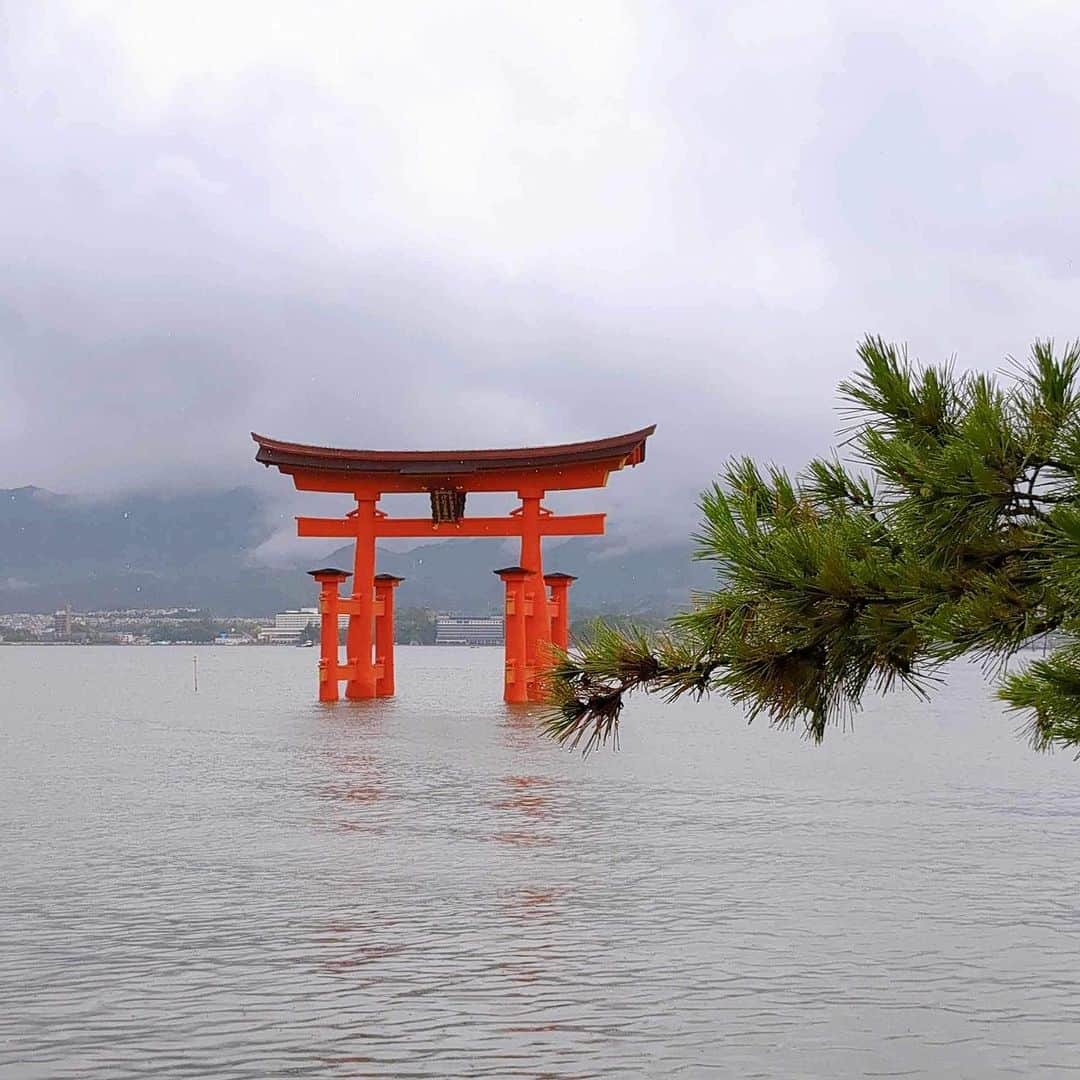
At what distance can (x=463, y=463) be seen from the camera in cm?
2731

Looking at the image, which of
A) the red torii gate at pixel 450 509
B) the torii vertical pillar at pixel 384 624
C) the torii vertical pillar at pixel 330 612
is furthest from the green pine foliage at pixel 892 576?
the torii vertical pillar at pixel 384 624

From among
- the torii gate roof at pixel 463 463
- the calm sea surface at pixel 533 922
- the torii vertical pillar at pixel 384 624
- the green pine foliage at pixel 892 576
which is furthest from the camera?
the torii vertical pillar at pixel 384 624

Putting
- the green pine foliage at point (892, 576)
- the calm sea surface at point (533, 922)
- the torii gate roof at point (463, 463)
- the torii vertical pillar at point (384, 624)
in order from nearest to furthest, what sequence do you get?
1. the green pine foliage at point (892, 576)
2. the calm sea surface at point (533, 922)
3. the torii gate roof at point (463, 463)
4. the torii vertical pillar at point (384, 624)

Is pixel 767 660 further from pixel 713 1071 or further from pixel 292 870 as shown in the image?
pixel 292 870

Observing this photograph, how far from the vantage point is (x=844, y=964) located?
7.40 meters

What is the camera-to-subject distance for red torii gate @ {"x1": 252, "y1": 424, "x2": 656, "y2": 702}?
26969mm

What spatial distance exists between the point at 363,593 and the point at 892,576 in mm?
26194

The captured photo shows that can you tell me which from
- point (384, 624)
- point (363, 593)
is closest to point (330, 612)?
point (363, 593)

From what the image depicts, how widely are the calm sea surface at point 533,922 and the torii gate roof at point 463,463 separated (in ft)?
31.3

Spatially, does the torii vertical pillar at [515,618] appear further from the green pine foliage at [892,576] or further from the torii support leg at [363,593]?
the green pine foliage at [892,576]

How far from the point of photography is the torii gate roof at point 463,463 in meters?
26.6

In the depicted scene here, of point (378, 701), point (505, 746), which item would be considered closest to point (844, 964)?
point (505, 746)

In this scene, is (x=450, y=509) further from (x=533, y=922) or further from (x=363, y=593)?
(x=533, y=922)

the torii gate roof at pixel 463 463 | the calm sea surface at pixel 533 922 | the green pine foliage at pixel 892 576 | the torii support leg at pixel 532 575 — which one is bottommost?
the calm sea surface at pixel 533 922
